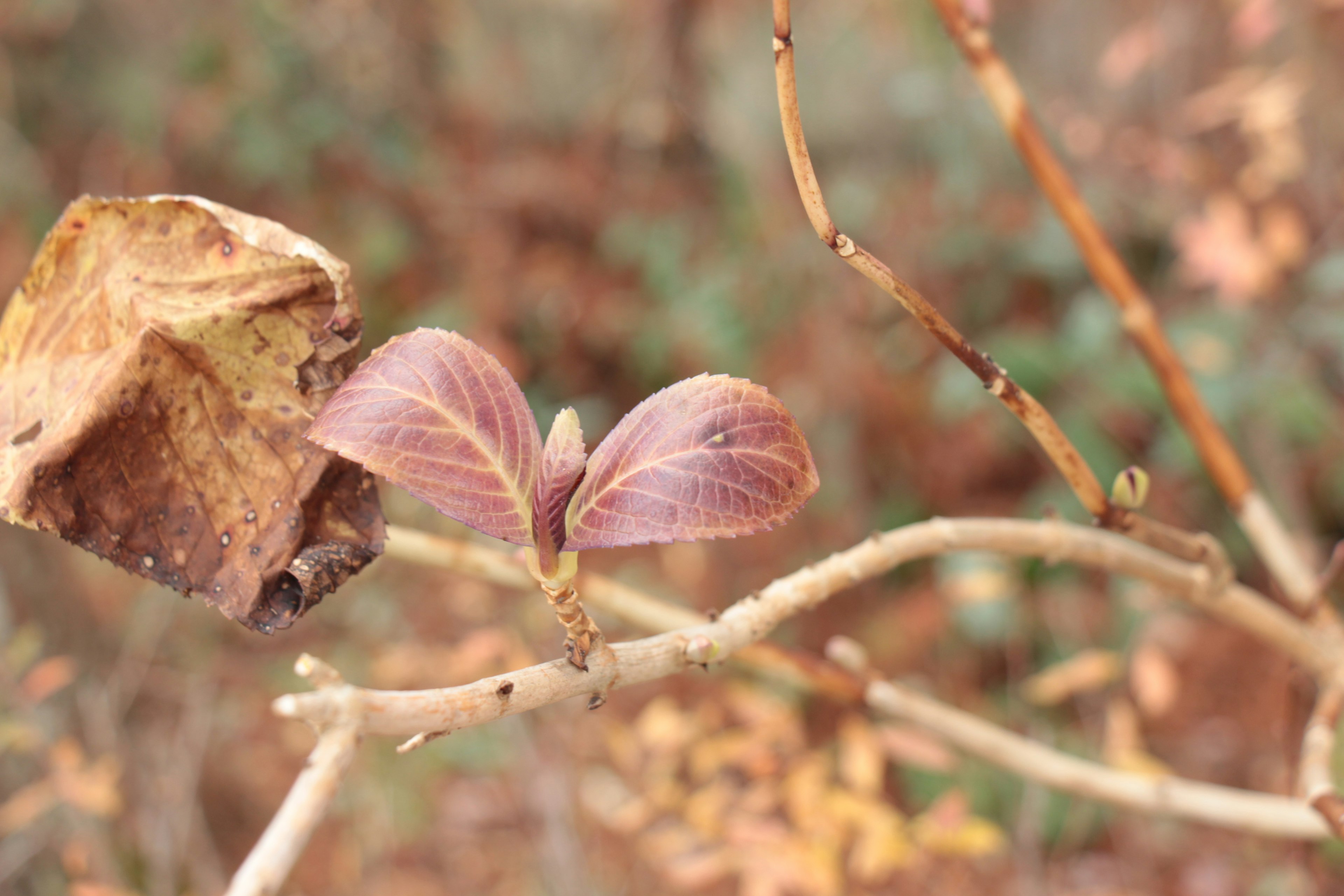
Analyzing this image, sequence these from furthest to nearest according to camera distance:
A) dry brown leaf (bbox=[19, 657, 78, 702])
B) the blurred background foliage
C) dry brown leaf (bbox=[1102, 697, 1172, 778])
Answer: the blurred background foliage < dry brown leaf (bbox=[19, 657, 78, 702]) < dry brown leaf (bbox=[1102, 697, 1172, 778])

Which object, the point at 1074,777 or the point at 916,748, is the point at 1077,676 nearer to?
the point at 916,748

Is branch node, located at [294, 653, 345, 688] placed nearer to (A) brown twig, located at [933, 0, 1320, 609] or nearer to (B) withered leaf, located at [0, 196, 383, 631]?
(B) withered leaf, located at [0, 196, 383, 631]

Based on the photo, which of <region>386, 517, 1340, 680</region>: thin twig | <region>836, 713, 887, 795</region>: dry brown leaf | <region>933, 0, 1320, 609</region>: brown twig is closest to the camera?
<region>386, 517, 1340, 680</region>: thin twig

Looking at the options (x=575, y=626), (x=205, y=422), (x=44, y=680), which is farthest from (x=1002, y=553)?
(x=44, y=680)

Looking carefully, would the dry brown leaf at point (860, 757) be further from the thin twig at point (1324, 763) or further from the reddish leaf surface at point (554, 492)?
the reddish leaf surface at point (554, 492)

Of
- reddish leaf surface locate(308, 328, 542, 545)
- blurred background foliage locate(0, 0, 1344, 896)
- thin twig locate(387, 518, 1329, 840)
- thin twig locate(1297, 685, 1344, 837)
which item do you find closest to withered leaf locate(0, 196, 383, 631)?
reddish leaf surface locate(308, 328, 542, 545)
